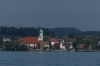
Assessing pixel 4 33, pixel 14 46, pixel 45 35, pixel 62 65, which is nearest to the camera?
pixel 62 65

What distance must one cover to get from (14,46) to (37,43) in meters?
9.53

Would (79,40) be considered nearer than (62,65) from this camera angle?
No

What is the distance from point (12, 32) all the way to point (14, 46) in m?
44.9

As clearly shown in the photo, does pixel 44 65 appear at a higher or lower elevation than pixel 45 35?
lower

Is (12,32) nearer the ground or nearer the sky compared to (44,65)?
nearer the sky

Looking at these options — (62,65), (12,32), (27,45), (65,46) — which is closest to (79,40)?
(65,46)

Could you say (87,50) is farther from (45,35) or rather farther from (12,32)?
(12,32)

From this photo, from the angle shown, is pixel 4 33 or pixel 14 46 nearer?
pixel 14 46

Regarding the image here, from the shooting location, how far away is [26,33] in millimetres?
168875

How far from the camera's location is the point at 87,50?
132 metres

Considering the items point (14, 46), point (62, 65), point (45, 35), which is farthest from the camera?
point (45, 35)

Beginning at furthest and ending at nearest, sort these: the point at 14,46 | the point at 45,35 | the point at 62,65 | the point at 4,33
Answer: the point at 4,33
the point at 45,35
the point at 14,46
the point at 62,65

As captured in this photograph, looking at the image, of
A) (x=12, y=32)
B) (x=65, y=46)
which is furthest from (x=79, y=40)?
(x=12, y=32)

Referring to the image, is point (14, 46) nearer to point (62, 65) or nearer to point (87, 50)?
point (87, 50)
